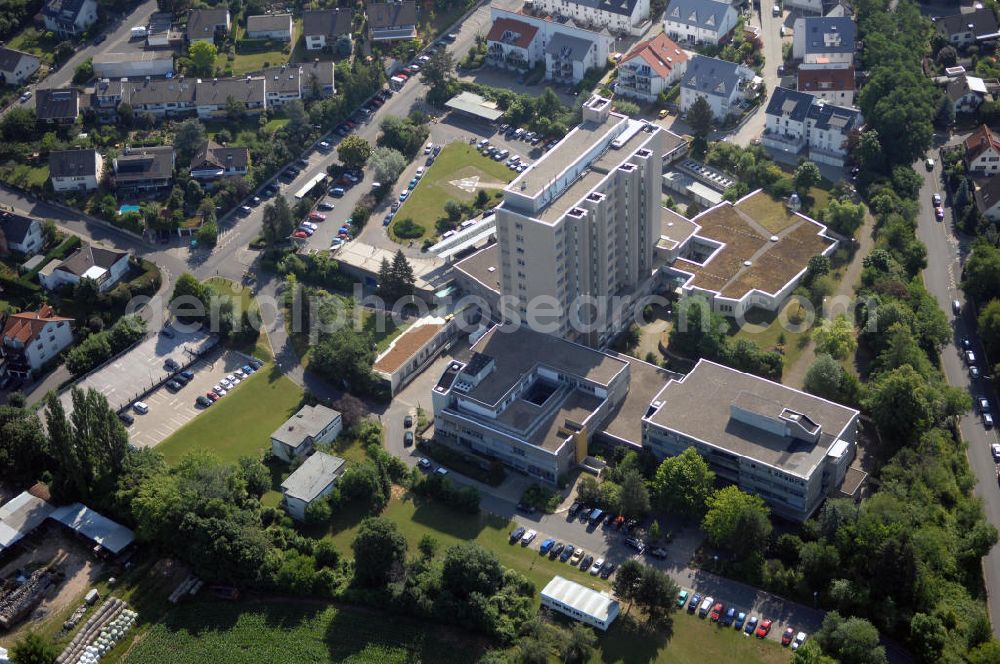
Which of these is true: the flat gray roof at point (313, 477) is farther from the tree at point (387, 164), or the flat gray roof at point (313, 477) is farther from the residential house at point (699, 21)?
the residential house at point (699, 21)

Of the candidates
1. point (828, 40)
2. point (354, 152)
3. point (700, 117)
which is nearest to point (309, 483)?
point (354, 152)

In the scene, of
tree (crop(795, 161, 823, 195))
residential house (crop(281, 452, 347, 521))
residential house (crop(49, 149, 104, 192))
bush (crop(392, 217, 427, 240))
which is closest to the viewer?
residential house (crop(281, 452, 347, 521))

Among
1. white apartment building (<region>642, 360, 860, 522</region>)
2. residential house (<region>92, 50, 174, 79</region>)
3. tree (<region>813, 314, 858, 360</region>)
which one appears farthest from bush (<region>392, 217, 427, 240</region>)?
residential house (<region>92, 50, 174, 79</region>)

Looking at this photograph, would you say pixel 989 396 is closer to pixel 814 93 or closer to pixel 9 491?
pixel 814 93

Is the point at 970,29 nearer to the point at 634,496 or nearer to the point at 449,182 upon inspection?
the point at 449,182

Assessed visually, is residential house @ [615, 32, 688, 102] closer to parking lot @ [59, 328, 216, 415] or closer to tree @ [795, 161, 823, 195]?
tree @ [795, 161, 823, 195]

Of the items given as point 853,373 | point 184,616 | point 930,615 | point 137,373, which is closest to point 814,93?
point 853,373

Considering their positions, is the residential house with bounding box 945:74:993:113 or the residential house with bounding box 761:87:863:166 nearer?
the residential house with bounding box 761:87:863:166
